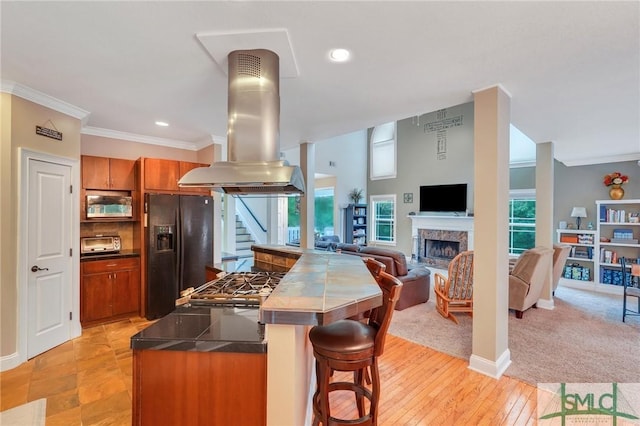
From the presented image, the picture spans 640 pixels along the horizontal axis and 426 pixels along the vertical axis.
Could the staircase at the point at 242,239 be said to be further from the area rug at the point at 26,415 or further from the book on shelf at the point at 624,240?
the book on shelf at the point at 624,240

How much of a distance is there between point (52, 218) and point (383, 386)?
3.73 m

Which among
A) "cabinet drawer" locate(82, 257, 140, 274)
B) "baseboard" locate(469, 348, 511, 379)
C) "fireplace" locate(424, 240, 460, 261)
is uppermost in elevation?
"cabinet drawer" locate(82, 257, 140, 274)

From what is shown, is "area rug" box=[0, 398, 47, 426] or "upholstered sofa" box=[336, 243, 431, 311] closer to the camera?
"area rug" box=[0, 398, 47, 426]

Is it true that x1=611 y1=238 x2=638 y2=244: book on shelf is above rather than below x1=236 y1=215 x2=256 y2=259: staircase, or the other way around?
above

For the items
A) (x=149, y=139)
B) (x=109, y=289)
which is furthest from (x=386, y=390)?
(x=149, y=139)

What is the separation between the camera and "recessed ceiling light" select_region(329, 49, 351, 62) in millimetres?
2002

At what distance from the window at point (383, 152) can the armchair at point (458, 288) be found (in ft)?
19.1

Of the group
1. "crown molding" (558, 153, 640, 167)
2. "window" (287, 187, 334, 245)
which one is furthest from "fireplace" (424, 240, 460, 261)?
"window" (287, 187, 334, 245)

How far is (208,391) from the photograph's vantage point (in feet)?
4.28

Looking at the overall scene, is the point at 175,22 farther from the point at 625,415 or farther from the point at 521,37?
the point at 625,415

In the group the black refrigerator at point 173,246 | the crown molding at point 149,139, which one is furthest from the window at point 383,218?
the black refrigerator at point 173,246

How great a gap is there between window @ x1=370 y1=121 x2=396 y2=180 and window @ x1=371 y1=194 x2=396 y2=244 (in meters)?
0.76

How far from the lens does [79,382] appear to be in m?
2.44

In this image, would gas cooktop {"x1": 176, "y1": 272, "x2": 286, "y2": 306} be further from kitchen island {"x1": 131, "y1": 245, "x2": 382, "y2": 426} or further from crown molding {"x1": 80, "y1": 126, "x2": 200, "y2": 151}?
crown molding {"x1": 80, "y1": 126, "x2": 200, "y2": 151}
